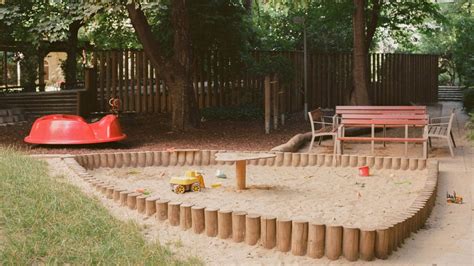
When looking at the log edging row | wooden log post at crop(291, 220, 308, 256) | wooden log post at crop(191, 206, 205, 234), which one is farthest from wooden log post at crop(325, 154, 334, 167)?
wooden log post at crop(291, 220, 308, 256)

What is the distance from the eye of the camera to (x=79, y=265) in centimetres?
466

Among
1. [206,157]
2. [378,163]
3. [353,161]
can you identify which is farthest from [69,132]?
[378,163]

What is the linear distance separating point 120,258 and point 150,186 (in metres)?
3.17

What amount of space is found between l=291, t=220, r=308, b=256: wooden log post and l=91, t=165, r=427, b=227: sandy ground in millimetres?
845

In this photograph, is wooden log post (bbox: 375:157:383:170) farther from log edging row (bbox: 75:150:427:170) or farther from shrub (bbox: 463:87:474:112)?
shrub (bbox: 463:87:474:112)

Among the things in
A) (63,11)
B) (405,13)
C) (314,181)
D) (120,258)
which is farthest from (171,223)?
(405,13)

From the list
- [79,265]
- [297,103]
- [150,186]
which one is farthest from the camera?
[297,103]

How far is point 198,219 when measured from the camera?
588cm

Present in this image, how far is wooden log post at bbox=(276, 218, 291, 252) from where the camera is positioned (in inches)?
209

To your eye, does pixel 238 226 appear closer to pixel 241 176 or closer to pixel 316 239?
pixel 316 239

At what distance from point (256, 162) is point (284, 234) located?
4290mm

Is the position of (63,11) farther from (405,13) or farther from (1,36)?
(405,13)

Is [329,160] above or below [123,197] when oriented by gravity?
above

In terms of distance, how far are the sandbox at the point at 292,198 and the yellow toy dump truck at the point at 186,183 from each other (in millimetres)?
Answer: 95
